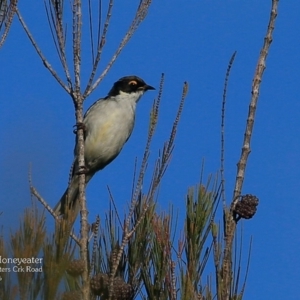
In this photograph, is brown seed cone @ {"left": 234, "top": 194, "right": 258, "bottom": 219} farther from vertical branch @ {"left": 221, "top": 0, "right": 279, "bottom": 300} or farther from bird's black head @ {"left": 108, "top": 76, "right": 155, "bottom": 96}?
bird's black head @ {"left": 108, "top": 76, "right": 155, "bottom": 96}

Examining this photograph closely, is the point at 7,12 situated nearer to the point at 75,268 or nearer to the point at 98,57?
the point at 98,57

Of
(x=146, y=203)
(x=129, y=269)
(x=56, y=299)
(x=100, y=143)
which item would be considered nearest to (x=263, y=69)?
(x=146, y=203)

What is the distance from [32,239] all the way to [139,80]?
5198 mm

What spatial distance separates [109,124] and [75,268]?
4.31m

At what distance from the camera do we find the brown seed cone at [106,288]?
3.53m

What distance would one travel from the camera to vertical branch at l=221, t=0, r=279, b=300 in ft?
11.6

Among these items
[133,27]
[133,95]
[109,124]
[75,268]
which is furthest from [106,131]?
[75,268]

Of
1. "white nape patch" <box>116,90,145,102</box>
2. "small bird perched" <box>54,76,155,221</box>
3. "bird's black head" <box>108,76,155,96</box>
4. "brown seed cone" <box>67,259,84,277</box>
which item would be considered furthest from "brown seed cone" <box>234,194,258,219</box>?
"bird's black head" <box>108,76,155,96</box>

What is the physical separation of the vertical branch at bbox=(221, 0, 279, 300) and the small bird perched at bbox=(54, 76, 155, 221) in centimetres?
372

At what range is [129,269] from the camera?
4047 mm

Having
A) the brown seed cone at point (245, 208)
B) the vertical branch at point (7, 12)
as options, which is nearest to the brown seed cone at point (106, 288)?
the brown seed cone at point (245, 208)

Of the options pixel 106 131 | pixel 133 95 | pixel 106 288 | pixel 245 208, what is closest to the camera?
pixel 106 288

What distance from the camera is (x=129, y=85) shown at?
8.11 meters

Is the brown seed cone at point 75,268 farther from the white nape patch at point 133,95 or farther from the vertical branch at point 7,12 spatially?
the white nape patch at point 133,95
